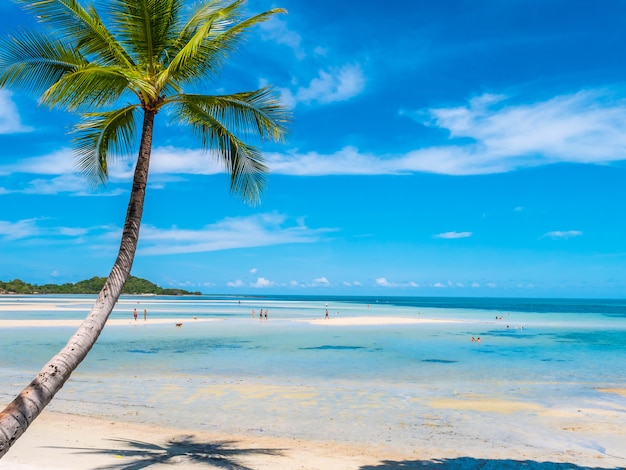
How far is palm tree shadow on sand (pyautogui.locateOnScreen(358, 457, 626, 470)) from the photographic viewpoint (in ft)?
31.2

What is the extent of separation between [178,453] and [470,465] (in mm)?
5296

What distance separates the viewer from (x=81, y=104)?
361 inches

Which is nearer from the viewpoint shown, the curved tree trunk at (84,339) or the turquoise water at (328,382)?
the curved tree trunk at (84,339)

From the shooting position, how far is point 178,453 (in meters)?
9.98

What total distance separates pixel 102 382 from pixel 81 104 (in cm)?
1166

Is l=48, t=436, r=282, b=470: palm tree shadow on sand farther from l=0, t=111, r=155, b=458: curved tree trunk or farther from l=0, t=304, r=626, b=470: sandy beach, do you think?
Answer: l=0, t=111, r=155, b=458: curved tree trunk

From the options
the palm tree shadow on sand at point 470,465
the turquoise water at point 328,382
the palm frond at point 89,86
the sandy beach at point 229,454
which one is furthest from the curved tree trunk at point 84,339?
the turquoise water at point 328,382

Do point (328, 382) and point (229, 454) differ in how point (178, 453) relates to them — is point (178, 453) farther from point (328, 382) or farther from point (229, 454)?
point (328, 382)

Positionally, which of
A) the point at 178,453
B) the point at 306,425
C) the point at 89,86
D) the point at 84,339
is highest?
the point at 89,86

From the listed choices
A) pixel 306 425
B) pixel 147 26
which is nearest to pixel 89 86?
pixel 147 26

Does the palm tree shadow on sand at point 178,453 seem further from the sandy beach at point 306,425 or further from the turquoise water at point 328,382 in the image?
the turquoise water at point 328,382

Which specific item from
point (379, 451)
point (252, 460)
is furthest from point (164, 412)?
point (379, 451)

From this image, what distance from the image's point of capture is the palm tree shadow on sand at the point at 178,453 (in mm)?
9195

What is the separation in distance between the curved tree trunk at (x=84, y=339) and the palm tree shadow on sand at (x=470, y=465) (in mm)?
5084
